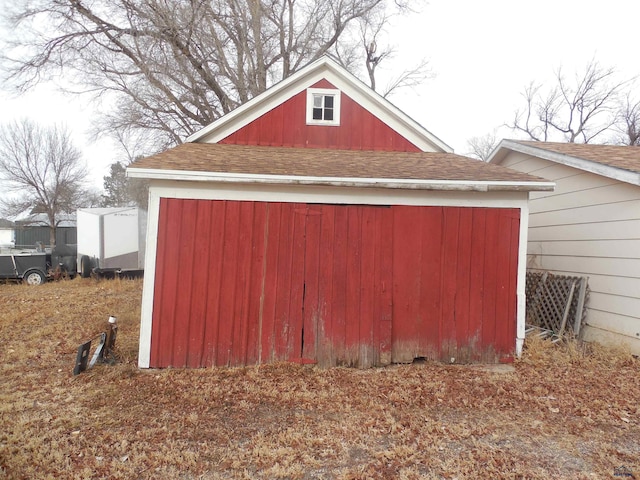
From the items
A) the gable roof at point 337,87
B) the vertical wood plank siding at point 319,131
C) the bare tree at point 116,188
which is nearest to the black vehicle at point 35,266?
the gable roof at point 337,87

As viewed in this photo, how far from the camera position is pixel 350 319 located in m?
4.97

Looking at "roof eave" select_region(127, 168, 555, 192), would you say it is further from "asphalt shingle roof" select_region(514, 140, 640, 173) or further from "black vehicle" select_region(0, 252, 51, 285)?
"black vehicle" select_region(0, 252, 51, 285)

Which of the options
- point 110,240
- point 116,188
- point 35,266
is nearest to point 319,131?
point 110,240

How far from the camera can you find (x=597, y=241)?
596 cm

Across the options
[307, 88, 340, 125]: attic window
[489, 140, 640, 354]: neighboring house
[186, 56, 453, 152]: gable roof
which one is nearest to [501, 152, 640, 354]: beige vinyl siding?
[489, 140, 640, 354]: neighboring house

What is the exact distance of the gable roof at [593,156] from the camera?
5278 mm

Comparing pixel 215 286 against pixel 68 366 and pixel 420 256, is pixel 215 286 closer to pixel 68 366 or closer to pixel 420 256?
pixel 68 366

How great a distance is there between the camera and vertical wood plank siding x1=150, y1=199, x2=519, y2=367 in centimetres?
480

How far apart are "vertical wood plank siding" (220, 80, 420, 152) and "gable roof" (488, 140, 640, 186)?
7.67ft

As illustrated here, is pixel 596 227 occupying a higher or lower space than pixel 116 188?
lower

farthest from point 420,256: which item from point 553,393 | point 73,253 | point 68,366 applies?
point 73,253

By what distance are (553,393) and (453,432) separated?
171 centimetres

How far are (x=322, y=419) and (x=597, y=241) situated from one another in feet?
18.3

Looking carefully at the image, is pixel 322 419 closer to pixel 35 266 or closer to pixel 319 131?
pixel 319 131
